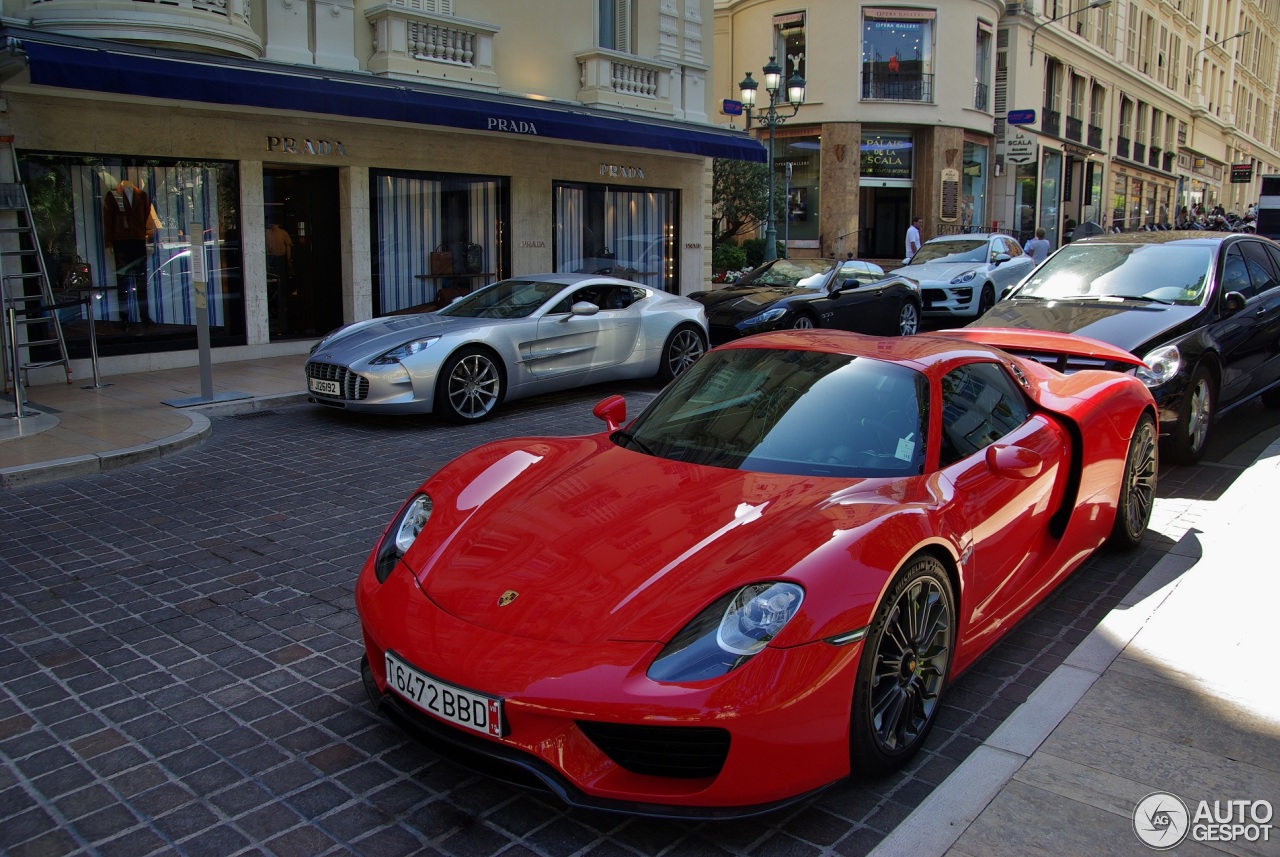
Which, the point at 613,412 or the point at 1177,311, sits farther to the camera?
the point at 1177,311

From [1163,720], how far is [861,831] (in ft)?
4.58

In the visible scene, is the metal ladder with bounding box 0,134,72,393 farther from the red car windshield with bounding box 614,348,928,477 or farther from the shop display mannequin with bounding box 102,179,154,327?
the red car windshield with bounding box 614,348,928,477

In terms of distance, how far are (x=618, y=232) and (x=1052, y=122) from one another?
2928 centimetres

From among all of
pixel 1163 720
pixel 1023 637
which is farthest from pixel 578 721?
pixel 1023 637

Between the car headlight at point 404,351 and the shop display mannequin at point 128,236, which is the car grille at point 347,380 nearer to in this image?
the car headlight at point 404,351

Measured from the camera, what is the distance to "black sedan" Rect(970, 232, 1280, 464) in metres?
7.34

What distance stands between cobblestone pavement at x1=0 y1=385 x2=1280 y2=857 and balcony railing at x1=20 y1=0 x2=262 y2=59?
21.8 feet

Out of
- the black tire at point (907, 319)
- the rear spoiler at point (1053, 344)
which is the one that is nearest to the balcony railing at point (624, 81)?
the black tire at point (907, 319)

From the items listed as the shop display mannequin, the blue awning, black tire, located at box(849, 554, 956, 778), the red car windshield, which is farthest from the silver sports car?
black tire, located at box(849, 554, 956, 778)

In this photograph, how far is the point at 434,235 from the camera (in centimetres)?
1566

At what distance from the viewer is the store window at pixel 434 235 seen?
589 inches

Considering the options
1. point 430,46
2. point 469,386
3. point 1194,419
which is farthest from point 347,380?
point 430,46

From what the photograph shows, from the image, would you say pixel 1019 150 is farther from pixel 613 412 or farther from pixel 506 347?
pixel 613 412

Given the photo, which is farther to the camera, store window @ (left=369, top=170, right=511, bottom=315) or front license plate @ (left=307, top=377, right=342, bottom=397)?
store window @ (left=369, top=170, right=511, bottom=315)
